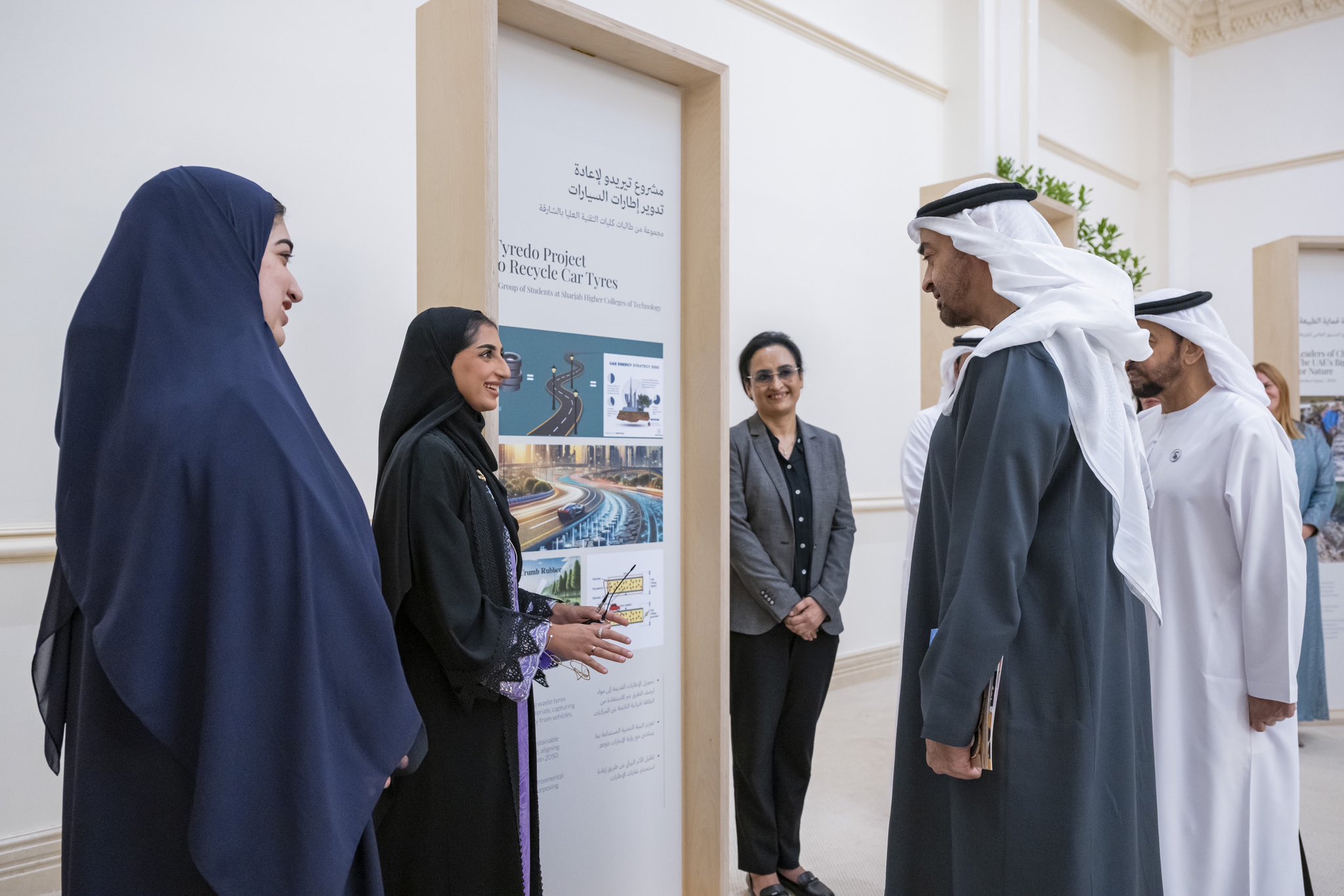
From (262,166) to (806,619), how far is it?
2350mm

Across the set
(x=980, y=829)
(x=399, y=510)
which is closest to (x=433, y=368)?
(x=399, y=510)

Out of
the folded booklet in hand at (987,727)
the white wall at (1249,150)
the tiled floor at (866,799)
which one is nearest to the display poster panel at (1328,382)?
the tiled floor at (866,799)

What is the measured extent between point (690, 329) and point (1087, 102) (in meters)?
6.72

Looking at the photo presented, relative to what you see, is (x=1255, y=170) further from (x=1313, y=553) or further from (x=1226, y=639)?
(x=1226, y=639)

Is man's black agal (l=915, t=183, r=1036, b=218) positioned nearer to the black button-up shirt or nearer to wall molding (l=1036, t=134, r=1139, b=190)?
the black button-up shirt

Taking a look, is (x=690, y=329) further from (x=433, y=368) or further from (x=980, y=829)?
(x=980, y=829)

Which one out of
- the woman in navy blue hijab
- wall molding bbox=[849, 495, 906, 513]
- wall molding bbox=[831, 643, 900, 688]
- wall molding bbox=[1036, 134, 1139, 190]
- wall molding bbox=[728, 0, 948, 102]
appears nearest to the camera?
the woman in navy blue hijab

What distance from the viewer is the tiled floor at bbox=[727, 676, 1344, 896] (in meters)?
3.01

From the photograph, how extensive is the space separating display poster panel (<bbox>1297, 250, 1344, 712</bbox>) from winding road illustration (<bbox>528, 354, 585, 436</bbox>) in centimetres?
430

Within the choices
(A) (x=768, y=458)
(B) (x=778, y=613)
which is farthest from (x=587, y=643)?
(A) (x=768, y=458)

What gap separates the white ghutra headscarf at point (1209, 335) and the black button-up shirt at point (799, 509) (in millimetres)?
1090

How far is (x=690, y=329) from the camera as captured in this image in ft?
8.11

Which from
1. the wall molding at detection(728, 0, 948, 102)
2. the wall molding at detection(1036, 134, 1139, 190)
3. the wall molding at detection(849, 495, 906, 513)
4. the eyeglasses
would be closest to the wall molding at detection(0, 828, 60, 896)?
the eyeglasses


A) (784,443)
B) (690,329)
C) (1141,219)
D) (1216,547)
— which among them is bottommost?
(1216,547)
